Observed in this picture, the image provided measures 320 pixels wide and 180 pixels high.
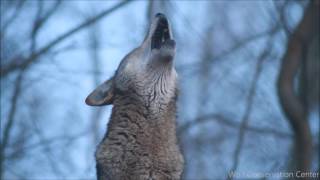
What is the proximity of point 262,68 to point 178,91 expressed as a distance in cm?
948

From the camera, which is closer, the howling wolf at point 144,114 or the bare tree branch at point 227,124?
the howling wolf at point 144,114

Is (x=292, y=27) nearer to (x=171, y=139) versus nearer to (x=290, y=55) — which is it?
(x=290, y=55)

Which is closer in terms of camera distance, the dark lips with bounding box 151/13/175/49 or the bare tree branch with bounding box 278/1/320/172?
the dark lips with bounding box 151/13/175/49

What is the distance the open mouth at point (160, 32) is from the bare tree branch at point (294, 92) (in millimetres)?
4428

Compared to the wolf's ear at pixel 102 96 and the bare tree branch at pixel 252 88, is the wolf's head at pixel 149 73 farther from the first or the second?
the bare tree branch at pixel 252 88

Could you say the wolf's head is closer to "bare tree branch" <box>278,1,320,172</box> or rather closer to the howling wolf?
the howling wolf

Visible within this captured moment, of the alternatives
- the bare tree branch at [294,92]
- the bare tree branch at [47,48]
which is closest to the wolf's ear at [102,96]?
the bare tree branch at [294,92]

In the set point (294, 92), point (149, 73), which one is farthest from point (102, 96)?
point (294, 92)

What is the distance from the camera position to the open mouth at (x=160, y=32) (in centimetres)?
809

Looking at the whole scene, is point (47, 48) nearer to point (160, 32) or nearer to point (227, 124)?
point (227, 124)

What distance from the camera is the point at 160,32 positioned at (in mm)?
8141

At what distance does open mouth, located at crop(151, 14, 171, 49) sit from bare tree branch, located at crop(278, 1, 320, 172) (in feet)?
14.5

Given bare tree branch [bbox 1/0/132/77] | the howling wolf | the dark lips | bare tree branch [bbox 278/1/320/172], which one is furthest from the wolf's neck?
bare tree branch [bbox 1/0/132/77]

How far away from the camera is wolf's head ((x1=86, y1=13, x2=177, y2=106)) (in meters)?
7.87
